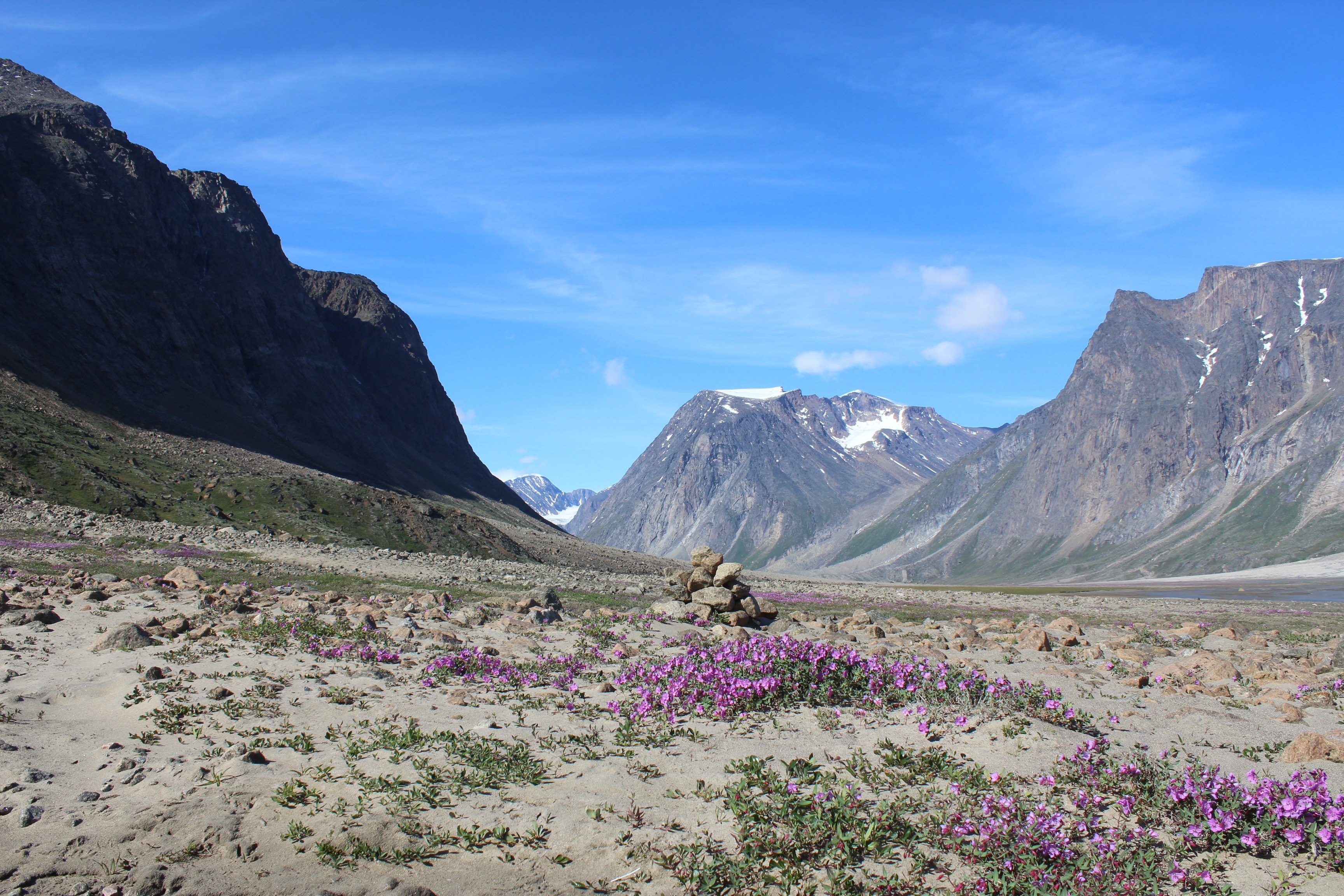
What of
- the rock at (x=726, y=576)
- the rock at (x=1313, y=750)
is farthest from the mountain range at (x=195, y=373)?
the rock at (x=1313, y=750)

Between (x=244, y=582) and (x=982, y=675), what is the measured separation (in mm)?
23042

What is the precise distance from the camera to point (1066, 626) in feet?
79.8

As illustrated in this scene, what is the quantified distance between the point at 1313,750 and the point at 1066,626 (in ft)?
52.2

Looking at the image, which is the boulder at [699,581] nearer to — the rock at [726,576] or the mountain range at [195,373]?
the rock at [726,576]

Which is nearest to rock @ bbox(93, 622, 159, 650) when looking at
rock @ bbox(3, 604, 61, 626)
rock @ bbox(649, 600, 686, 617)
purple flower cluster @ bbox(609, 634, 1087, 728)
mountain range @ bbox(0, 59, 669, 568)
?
rock @ bbox(3, 604, 61, 626)

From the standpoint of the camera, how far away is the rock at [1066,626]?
2364 centimetres

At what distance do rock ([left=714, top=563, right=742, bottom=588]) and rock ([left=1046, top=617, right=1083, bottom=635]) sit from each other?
10032 millimetres

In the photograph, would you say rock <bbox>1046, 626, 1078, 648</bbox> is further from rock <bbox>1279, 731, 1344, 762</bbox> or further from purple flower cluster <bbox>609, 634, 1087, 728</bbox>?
rock <bbox>1279, 731, 1344, 762</bbox>

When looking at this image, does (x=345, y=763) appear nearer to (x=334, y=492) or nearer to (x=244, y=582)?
(x=244, y=582)

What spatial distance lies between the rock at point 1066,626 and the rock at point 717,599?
996 centimetres

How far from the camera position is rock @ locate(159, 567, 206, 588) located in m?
21.5

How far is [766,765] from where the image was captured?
9.34 metres

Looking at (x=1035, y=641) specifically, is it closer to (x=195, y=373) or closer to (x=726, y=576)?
(x=726, y=576)

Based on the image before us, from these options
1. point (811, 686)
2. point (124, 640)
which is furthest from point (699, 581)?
point (124, 640)
